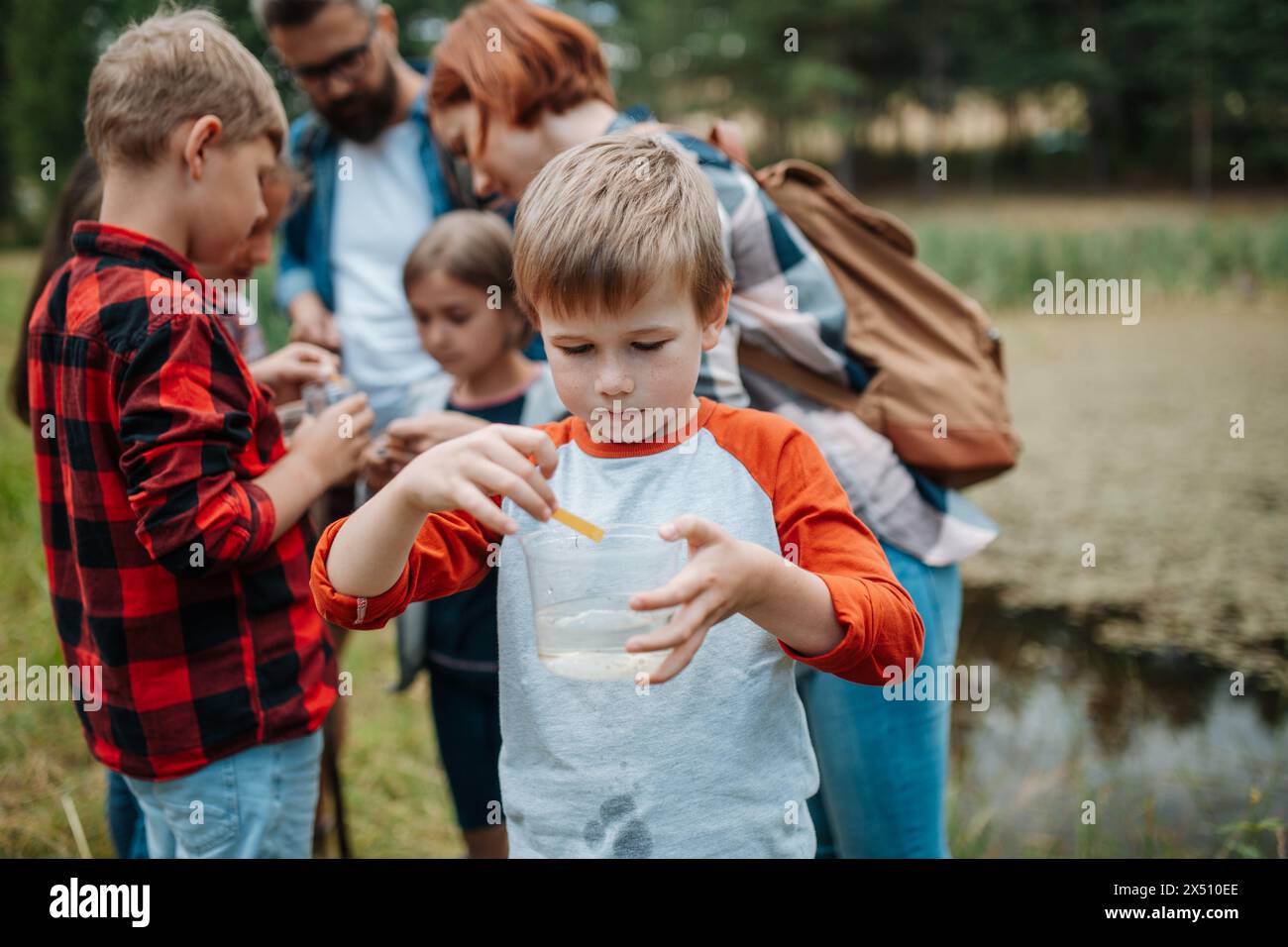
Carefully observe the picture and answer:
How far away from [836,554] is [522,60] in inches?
39.8

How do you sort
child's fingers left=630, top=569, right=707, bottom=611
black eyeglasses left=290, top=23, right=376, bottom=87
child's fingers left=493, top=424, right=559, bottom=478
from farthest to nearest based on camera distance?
black eyeglasses left=290, top=23, right=376, bottom=87 < child's fingers left=493, top=424, right=559, bottom=478 < child's fingers left=630, top=569, right=707, bottom=611

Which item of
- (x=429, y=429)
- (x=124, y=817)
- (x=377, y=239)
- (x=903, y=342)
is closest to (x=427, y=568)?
(x=429, y=429)

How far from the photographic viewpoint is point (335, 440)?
58.6 inches

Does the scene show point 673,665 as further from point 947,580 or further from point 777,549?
point 947,580

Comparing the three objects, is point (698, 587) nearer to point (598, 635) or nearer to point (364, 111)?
point (598, 635)

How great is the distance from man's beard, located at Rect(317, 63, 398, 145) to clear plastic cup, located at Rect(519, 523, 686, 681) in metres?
1.60

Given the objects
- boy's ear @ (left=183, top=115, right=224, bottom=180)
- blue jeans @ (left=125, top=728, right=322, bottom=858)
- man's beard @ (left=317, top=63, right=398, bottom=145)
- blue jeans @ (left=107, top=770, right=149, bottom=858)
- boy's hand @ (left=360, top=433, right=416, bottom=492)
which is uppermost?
man's beard @ (left=317, top=63, right=398, bottom=145)

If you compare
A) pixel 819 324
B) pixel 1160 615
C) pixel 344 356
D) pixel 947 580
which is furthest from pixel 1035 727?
pixel 344 356

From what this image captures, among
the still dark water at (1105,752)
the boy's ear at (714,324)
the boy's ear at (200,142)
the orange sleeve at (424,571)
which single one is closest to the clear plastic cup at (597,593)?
the orange sleeve at (424,571)

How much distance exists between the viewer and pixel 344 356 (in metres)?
2.35

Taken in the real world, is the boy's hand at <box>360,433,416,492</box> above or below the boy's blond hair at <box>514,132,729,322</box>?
below

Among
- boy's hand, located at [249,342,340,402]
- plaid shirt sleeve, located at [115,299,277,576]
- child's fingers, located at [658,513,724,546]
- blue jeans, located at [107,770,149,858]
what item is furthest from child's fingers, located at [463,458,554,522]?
blue jeans, located at [107,770,149,858]

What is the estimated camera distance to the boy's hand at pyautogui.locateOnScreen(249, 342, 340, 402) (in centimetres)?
168

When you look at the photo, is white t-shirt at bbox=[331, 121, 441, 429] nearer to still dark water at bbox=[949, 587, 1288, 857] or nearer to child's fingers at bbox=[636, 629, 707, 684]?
child's fingers at bbox=[636, 629, 707, 684]
